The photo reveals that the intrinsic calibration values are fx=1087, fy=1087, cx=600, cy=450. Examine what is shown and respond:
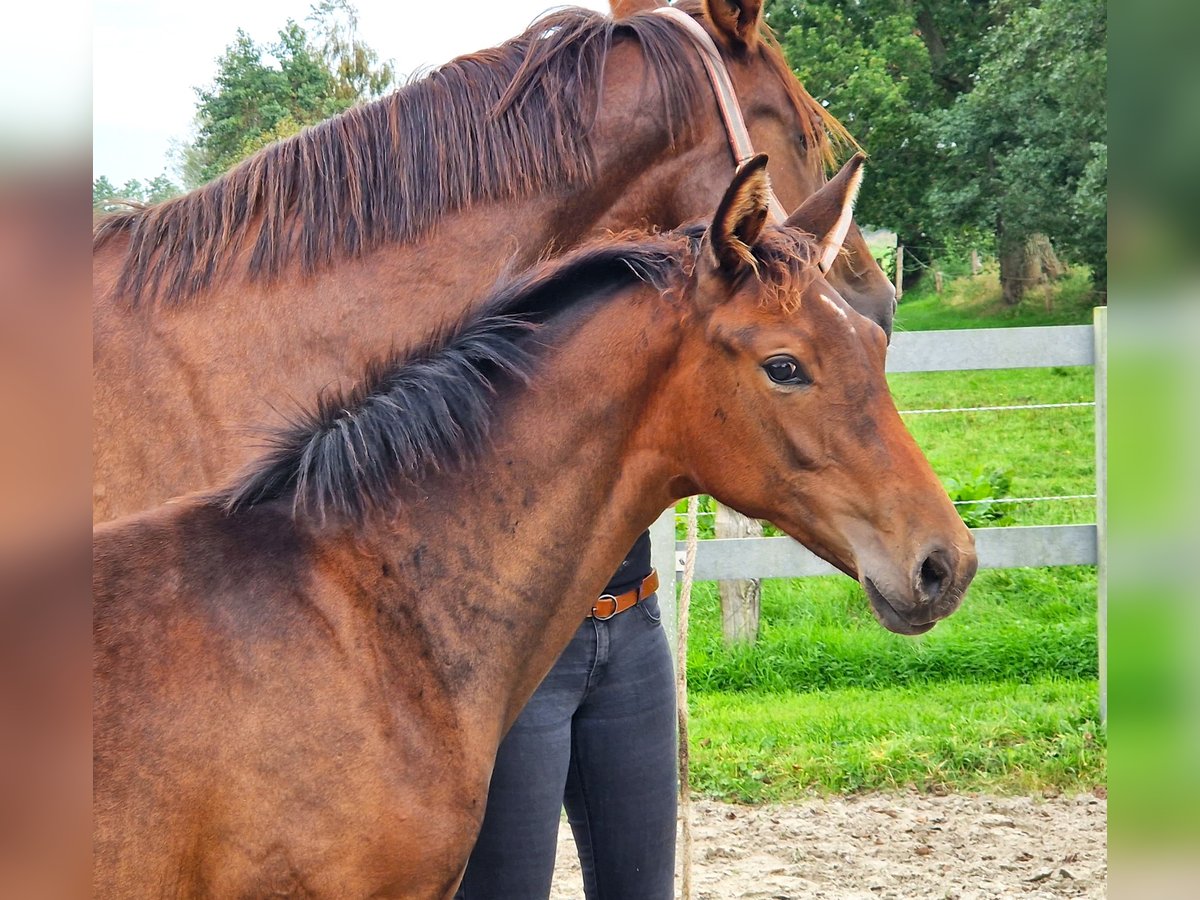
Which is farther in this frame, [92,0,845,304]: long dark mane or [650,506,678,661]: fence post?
[650,506,678,661]: fence post

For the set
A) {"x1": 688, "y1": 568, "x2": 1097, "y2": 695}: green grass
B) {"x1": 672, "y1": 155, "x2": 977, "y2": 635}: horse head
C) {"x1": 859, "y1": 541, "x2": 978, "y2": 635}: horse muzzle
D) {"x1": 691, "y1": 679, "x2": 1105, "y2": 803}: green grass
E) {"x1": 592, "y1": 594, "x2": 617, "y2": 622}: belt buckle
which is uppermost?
{"x1": 672, "y1": 155, "x2": 977, "y2": 635}: horse head

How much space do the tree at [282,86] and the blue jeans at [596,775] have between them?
35.6 ft

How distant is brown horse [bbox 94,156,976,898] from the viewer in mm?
1566

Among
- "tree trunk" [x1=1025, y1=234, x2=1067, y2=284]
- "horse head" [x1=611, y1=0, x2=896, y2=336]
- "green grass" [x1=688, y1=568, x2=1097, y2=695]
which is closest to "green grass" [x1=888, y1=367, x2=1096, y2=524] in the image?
"green grass" [x1=688, y1=568, x2=1097, y2=695]

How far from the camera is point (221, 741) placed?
1546 mm

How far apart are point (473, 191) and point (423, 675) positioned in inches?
43.8

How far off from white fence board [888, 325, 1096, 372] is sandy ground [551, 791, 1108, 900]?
6.62ft

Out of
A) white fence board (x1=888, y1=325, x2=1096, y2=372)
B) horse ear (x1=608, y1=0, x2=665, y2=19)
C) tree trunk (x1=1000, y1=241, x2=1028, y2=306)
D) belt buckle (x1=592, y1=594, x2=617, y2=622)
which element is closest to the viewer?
belt buckle (x1=592, y1=594, x2=617, y2=622)

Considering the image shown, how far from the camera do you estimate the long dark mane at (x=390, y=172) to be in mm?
2314

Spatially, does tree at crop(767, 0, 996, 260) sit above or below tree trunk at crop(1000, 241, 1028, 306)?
above

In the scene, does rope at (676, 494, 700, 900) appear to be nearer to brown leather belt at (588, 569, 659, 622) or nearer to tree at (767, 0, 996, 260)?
brown leather belt at (588, 569, 659, 622)

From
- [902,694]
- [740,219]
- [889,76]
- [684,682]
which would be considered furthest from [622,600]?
[889,76]
